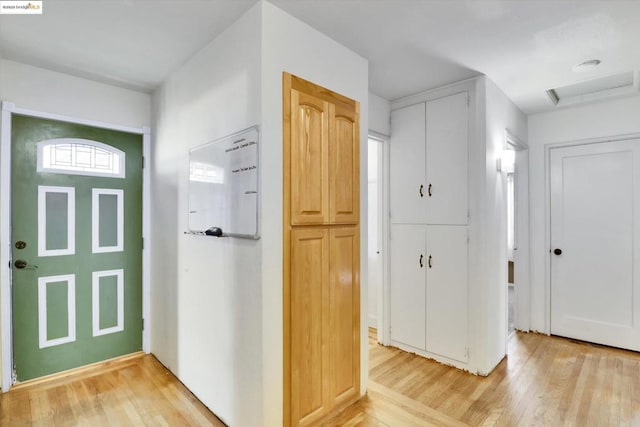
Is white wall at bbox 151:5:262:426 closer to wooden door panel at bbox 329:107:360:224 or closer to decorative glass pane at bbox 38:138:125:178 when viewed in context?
decorative glass pane at bbox 38:138:125:178

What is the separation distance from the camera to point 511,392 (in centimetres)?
247

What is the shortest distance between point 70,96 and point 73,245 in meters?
1.32

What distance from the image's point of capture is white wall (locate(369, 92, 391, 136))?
3145 millimetres

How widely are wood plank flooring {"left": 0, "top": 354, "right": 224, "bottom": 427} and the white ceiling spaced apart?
2609mm

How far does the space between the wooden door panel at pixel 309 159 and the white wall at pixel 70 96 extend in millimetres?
2045

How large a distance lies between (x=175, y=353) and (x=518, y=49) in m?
3.65

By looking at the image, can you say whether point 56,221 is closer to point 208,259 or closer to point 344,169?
point 208,259

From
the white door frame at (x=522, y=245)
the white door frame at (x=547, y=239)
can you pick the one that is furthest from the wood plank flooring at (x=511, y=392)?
the white door frame at (x=522, y=245)

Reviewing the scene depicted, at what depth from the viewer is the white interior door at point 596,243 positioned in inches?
127

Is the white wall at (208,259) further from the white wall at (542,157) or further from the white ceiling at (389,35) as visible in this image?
the white wall at (542,157)

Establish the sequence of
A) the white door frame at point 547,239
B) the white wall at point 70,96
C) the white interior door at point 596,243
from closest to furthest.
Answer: the white wall at point 70,96
the white interior door at point 596,243
the white door frame at point 547,239

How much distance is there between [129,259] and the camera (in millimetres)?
3088

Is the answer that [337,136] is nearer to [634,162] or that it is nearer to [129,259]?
[129,259]

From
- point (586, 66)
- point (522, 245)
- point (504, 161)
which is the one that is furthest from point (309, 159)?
point (522, 245)
